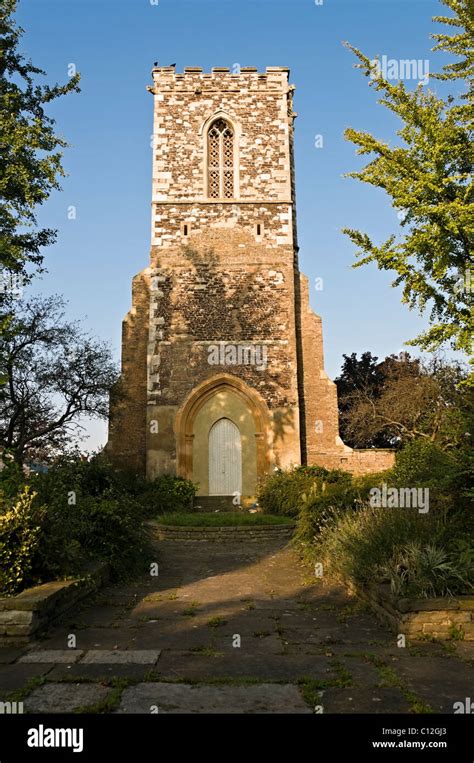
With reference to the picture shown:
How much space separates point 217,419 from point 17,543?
522 inches

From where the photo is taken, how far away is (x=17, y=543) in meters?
5.95

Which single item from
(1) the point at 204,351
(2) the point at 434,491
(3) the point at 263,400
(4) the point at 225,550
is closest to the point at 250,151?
(1) the point at 204,351

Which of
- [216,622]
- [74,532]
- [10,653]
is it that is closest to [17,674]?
[10,653]

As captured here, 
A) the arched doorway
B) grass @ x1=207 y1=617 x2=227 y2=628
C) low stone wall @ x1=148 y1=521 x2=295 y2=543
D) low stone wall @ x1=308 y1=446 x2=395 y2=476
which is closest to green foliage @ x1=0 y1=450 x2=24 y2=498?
grass @ x1=207 y1=617 x2=227 y2=628

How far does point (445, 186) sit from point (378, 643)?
220 inches

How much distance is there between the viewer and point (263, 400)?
61.7ft

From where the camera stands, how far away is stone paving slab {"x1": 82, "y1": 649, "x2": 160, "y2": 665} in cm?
466

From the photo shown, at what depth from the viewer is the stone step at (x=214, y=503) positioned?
17.6m

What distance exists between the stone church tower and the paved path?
11.2 meters

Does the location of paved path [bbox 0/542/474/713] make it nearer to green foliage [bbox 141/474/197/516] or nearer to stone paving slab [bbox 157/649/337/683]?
stone paving slab [bbox 157/649/337/683]

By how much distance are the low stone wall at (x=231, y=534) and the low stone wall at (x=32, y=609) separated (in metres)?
6.93

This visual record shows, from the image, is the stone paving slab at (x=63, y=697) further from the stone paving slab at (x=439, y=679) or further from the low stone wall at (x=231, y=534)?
the low stone wall at (x=231, y=534)

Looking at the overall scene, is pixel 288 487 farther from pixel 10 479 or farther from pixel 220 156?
pixel 220 156

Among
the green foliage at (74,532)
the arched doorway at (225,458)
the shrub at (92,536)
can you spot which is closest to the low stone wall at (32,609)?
the green foliage at (74,532)
